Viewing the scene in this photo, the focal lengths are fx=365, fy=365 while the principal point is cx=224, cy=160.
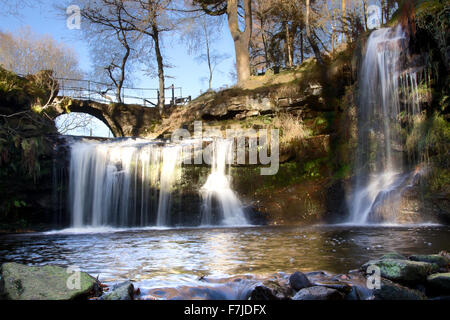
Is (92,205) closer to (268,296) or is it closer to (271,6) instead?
(268,296)

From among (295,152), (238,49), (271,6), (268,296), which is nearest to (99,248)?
(268,296)

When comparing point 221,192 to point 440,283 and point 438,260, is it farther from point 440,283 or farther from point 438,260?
point 440,283

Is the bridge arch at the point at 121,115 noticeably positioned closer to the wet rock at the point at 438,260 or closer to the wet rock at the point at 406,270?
the wet rock at the point at 438,260

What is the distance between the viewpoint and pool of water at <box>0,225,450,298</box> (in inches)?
165

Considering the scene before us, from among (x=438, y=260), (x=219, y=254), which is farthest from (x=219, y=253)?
(x=438, y=260)

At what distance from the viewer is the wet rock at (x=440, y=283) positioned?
123 inches

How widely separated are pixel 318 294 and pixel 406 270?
107cm

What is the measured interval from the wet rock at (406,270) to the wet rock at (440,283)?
115 mm

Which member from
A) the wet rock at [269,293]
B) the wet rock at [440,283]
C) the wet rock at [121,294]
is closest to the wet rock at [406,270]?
the wet rock at [440,283]

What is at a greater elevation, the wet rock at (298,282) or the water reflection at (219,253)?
the wet rock at (298,282)

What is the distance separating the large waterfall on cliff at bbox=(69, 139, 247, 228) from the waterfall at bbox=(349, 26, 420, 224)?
368 centimetres

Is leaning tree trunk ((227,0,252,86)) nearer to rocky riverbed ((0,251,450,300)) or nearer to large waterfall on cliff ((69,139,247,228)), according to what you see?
large waterfall on cliff ((69,139,247,228))
